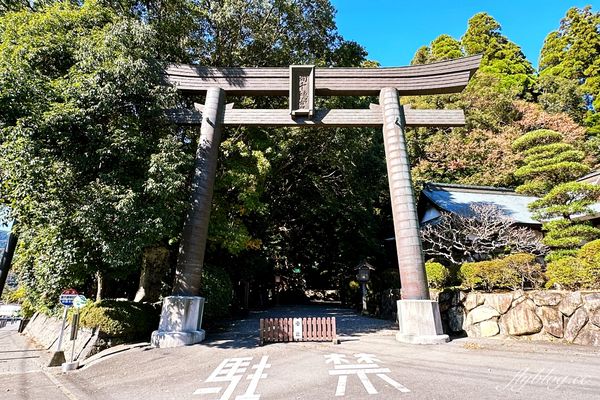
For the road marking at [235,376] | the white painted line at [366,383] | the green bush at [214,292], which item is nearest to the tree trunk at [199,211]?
the green bush at [214,292]

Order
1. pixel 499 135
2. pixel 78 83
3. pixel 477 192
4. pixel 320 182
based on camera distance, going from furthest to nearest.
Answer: pixel 499 135 → pixel 477 192 → pixel 320 182 → pixel 78 83

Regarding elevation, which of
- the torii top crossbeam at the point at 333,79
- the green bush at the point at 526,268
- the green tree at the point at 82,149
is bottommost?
the green bush at the point at 526,268

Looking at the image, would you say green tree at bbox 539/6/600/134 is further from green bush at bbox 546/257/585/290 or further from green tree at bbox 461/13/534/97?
green bush at bbox 546/257/585/290

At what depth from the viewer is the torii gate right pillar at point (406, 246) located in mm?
7684

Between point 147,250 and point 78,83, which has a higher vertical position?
point 78,83

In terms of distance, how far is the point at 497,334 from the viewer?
8328 mm

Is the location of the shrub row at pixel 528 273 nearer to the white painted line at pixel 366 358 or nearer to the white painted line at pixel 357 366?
the white painted line at pixel 366 358

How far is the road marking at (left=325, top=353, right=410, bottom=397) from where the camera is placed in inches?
181

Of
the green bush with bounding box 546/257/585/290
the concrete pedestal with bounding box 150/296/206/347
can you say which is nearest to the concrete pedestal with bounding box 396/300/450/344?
the green bush with bounding box 546/257/585/290

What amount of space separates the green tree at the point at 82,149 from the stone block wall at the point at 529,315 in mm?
8536

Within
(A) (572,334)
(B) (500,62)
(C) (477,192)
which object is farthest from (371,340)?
(B) (500,62)

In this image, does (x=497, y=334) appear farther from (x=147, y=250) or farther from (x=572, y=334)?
(x=147, y=250)

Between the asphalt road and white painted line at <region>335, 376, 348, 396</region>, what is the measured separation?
0.6 inches

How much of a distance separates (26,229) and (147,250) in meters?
2.96
